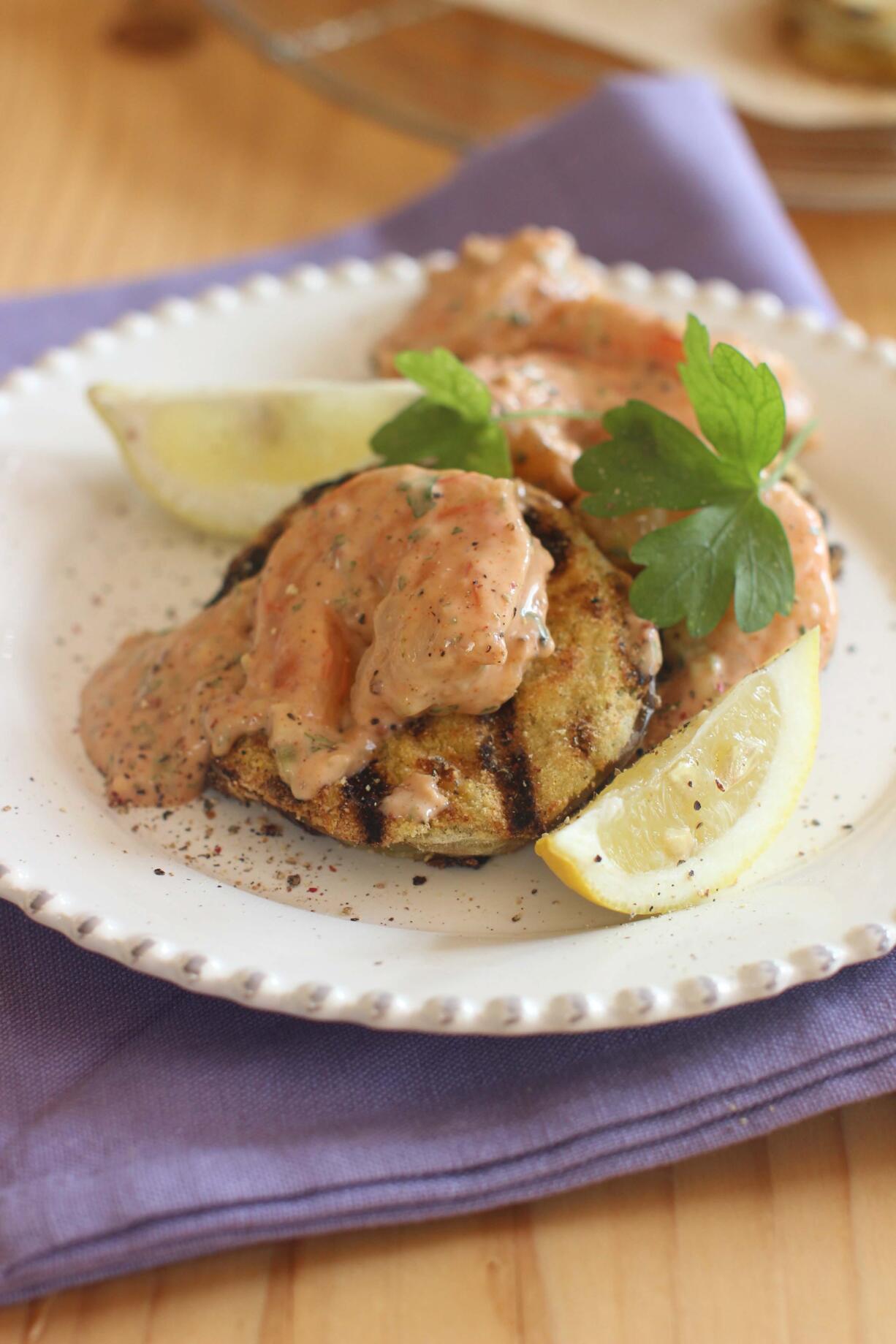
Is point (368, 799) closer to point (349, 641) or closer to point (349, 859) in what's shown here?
point (349, 859)

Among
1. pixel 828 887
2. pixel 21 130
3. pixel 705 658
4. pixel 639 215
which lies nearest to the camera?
pixel 828 887

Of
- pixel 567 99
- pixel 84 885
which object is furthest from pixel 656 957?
pixel 567 99

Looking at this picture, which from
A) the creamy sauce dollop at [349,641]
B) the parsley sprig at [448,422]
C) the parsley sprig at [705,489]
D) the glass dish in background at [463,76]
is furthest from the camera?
the glass dish in background at [463,76]

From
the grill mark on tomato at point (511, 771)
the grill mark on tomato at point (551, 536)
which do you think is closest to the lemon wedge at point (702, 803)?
Answer: the grill mark on tomato at point (511, 771)

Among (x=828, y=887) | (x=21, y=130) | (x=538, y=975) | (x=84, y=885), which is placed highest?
(x=828, y=887)

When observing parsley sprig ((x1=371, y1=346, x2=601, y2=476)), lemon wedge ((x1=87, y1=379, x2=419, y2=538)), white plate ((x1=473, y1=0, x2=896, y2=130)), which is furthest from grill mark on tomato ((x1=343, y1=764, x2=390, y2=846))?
white plate ((x1=473, y1=0, x2=896, y2=130))

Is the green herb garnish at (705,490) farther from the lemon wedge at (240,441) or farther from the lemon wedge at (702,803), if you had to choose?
the lemon wedge at (240,441)

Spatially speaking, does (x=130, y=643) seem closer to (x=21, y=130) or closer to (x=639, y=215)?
(x=639, y=215)

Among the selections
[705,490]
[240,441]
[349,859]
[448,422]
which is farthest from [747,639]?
[240,441]
